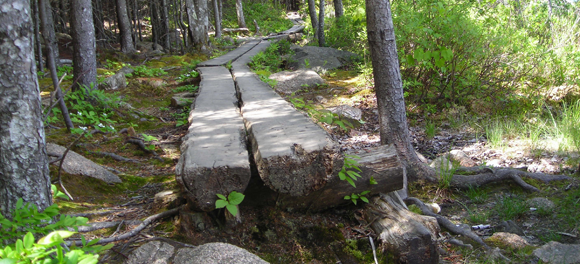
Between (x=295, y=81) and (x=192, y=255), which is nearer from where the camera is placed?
(x=192, y=255)

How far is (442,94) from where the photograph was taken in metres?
6.94

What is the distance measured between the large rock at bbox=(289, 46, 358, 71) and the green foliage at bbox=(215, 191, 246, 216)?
27.8ft

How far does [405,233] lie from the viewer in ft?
8.26

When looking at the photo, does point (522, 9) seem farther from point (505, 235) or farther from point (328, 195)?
point (328, 195)

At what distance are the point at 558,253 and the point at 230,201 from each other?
2.46 meters

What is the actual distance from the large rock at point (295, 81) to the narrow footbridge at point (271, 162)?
442 cm

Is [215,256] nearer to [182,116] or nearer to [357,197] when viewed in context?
[357,197]

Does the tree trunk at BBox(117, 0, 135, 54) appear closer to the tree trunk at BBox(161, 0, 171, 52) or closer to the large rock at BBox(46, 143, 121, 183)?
the tree trunk at BBox(161, 0, 171, 52)

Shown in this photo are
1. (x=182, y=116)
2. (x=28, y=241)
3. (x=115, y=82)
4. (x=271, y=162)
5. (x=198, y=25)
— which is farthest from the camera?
(x=198, y=25)

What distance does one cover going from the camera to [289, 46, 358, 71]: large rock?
1073 centimetres

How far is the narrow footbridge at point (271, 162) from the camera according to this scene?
2.37 meters

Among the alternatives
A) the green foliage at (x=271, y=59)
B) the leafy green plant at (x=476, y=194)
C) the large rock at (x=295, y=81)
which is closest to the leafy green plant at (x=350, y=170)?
the leafy green plant at (x=476, y=194)

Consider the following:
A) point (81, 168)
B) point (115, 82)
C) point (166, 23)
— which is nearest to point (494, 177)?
point (81, 168)

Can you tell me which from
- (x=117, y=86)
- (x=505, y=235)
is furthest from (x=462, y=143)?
(x=117, y=86)
